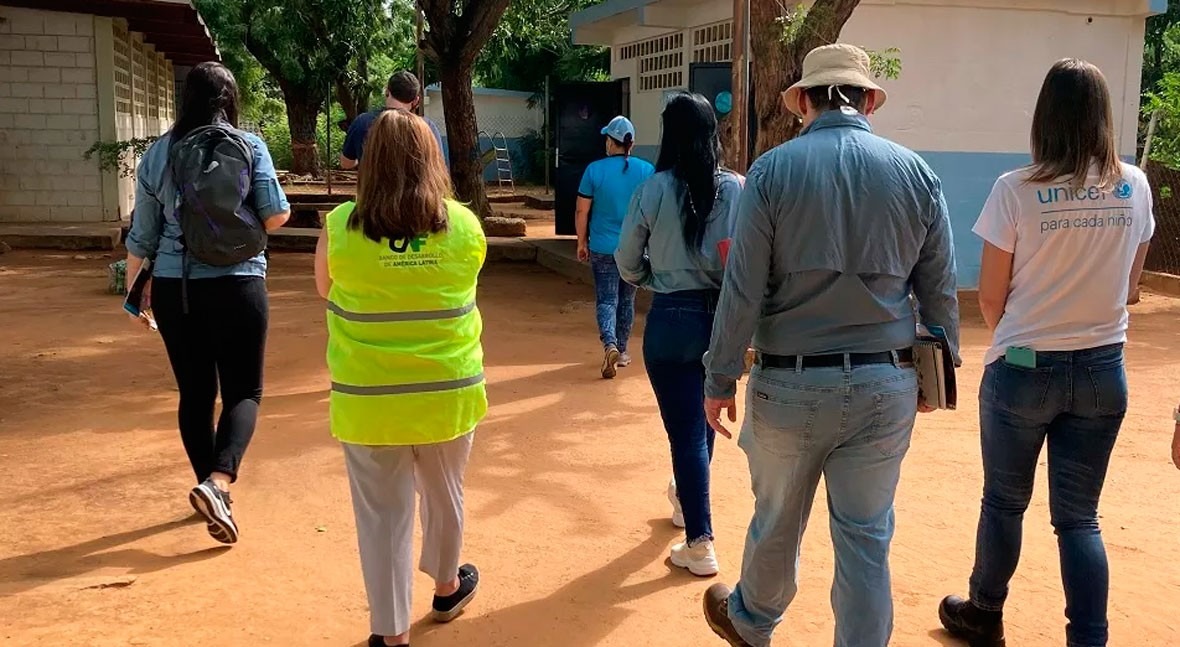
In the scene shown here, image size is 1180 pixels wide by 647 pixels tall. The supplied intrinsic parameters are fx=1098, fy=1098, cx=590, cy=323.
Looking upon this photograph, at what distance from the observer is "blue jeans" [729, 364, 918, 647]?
9.07 ft

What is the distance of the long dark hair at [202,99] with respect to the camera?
425 centimetres

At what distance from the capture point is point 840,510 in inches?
114

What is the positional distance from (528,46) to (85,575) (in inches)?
1269

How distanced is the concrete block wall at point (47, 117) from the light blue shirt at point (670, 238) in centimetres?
1464

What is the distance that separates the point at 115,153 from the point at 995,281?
15053 mm

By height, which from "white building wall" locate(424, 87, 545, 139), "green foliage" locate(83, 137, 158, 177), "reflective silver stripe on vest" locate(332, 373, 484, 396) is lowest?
"reflective silver stripe on vest" locate(332, 373, 484, 396)

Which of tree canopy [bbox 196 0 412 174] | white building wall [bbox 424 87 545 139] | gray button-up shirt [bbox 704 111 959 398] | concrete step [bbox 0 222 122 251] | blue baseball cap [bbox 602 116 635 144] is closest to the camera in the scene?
gray button-up shirt [bbox 704 111 959 398]

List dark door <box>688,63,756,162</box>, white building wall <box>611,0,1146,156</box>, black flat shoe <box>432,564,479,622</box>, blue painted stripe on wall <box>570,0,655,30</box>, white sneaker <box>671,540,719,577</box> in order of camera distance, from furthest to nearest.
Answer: blue painted stripe on wall <box>570,0,655,30</box> < white building wall <box>611,0,1146,156</box> < dark door <box>688,63,756,162</box> < white sneaker <box>671,540,719,577</box> < black flat shoe <box>432,564,479,622</box>

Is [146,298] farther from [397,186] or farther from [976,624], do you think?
[976,624]

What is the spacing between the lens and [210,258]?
13.7 ft

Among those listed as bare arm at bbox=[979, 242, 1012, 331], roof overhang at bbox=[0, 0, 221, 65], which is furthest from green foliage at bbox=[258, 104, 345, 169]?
bare arm at bbox=[979, 242, 1012, 331]

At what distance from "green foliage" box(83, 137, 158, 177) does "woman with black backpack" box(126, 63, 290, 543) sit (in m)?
12.1

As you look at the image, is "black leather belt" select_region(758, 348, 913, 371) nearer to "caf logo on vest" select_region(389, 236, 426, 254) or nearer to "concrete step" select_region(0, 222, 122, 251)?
"caf logo on vest" select_region(389, 236, 426, 254)

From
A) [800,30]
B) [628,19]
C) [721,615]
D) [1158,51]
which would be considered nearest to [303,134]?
[628,19]
